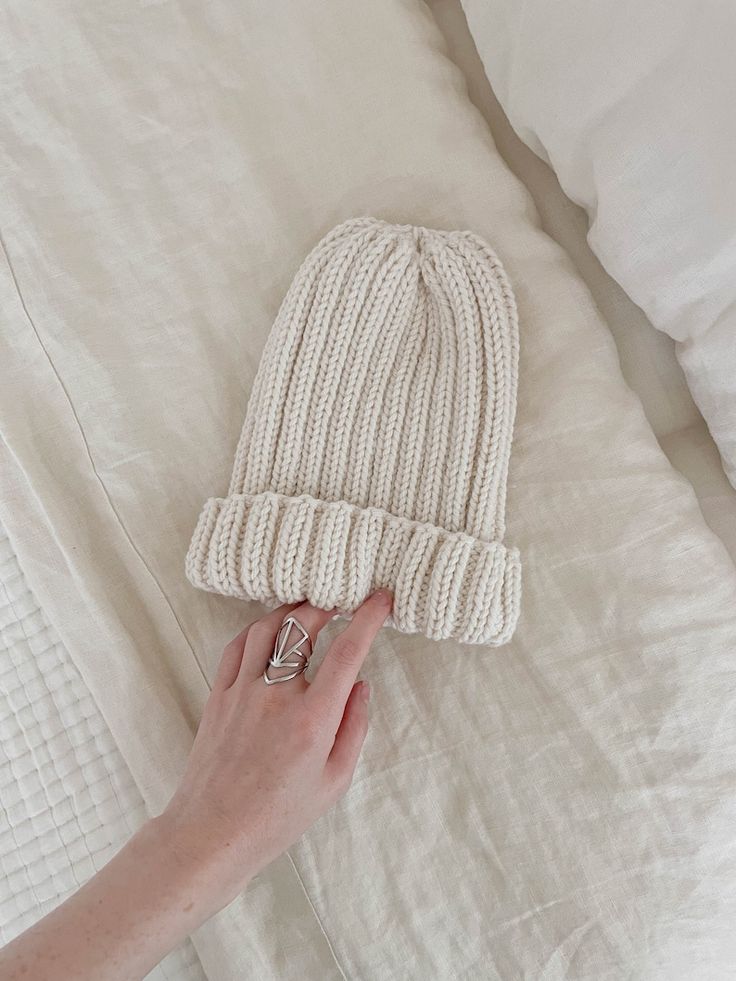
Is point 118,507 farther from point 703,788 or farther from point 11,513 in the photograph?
point 703,788

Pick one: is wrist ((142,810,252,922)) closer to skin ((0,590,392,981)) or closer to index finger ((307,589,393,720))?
skin ((0,590,392,981))

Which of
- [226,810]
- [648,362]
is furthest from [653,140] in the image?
[226,810]

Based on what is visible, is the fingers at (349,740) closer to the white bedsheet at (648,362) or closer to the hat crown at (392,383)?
the hat crown at (392,383)

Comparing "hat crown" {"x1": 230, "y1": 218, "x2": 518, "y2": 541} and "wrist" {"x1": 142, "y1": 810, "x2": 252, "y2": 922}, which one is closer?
"wrist" {"x1": 142, "y1": 810, "x2": 252, "y2": 922}

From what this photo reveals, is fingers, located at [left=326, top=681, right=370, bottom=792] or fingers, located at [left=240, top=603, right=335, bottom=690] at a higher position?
fingers, located at [left=240, top=603, right=335, bottom=690]

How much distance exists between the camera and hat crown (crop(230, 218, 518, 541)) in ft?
2.31

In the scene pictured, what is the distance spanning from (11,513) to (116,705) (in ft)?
0.71

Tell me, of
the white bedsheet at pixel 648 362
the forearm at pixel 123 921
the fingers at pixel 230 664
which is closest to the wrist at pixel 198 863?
the forearm at pixel 123 921

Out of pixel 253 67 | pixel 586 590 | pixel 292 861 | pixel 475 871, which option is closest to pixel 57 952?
pixel 292 861

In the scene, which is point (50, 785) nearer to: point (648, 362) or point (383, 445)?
point (383, 445)

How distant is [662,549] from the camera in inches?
26.7

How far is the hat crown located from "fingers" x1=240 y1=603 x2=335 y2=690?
106mm

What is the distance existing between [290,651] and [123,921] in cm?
22

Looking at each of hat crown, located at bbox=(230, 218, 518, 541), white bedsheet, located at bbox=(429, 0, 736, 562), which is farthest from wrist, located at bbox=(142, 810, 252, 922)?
white bedsheet, located at bbox=(429, 0, 736, 562)
